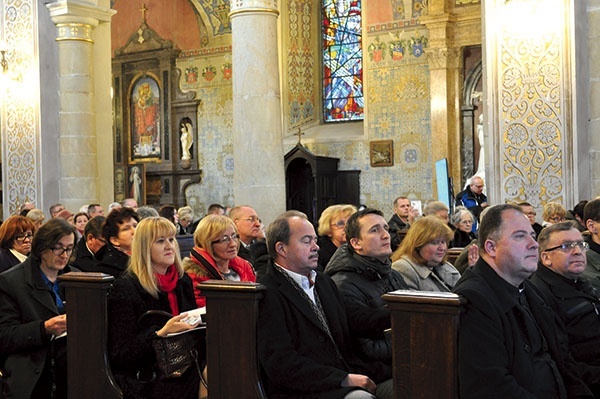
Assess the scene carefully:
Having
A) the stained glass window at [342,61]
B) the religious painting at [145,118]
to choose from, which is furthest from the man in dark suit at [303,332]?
the religious painting at [145,118]

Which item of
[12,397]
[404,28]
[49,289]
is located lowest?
[12,397]

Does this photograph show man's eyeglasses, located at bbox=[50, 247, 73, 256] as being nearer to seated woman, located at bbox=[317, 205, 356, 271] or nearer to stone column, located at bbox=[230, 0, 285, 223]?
seated woman, located at bbox=[317, 205, 356, 271]

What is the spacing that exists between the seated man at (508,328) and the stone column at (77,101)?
1016 cm

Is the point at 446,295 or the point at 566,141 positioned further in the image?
the point at 566,141

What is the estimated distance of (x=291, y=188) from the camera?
16.9 metres

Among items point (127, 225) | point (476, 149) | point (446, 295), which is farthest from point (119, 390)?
point (476, 149)

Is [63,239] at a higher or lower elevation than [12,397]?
higher

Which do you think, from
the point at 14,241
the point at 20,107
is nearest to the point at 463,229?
the point at 14,241

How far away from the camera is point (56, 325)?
4418mm

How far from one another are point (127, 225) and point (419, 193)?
1101 cm

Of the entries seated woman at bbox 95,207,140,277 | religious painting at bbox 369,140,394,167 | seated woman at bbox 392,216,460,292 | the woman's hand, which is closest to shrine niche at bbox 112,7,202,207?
religious painting at bbox 369,140,394,167

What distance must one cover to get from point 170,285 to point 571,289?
203 centimetres

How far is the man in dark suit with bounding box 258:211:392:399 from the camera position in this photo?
12.1 ft

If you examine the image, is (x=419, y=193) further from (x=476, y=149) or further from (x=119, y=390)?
(x=119, y=390)
